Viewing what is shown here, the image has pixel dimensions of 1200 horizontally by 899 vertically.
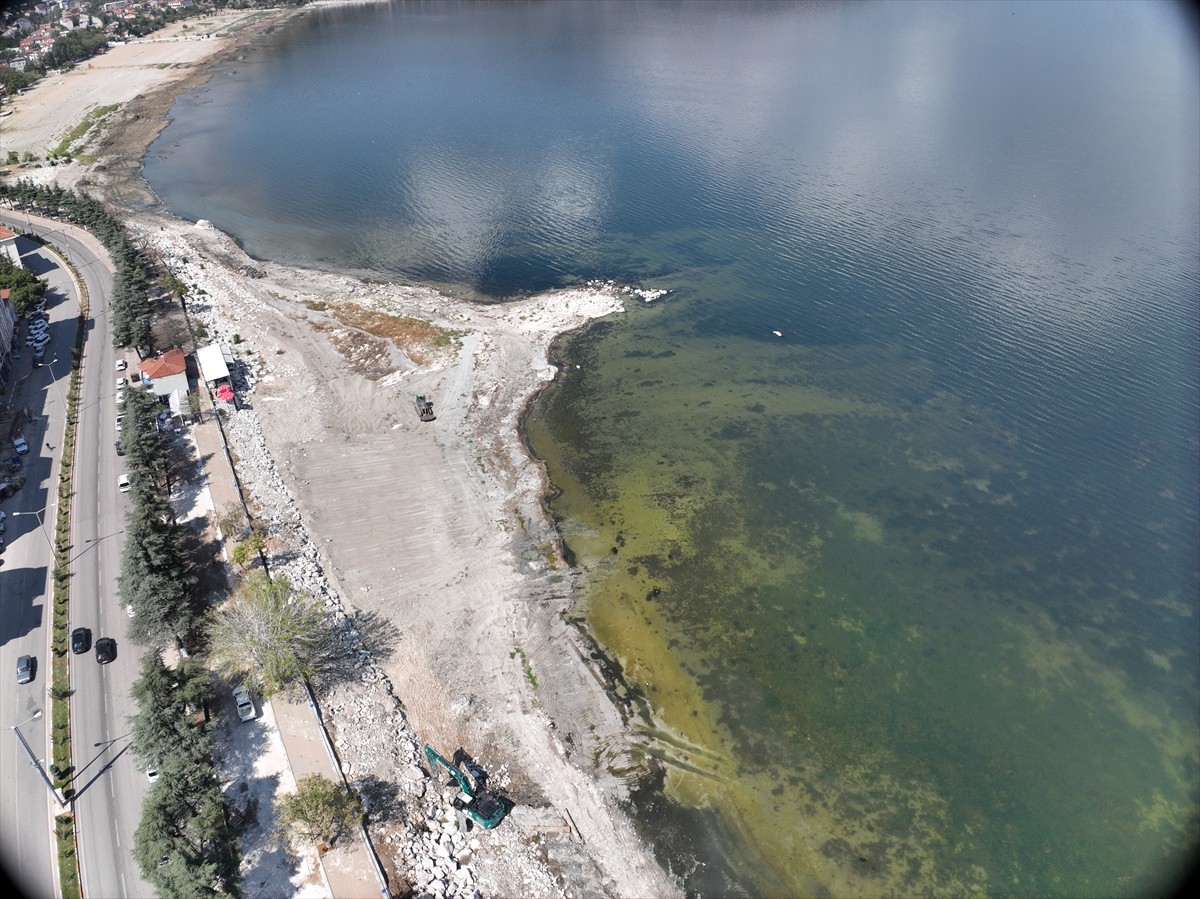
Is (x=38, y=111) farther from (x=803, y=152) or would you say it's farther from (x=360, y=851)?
(x=360, y=851)

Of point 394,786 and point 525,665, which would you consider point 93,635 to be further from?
point 525,665

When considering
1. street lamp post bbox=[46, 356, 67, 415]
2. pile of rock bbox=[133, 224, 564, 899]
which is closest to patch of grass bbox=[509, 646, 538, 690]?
pile of rock bbox=[133, 224, 564, 899]

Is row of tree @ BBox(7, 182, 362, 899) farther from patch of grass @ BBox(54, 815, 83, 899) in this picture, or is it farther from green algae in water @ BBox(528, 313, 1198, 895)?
green algae in water @ BBox(528, 313, 1198, 895)

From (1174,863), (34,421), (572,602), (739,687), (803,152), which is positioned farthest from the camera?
(803,152)

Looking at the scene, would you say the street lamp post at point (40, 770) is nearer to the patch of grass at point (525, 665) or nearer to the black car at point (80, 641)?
the black car at point (80, 641)

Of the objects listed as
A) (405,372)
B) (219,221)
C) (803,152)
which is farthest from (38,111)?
(803,152)

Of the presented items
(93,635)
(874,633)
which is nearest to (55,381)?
(93,635)
